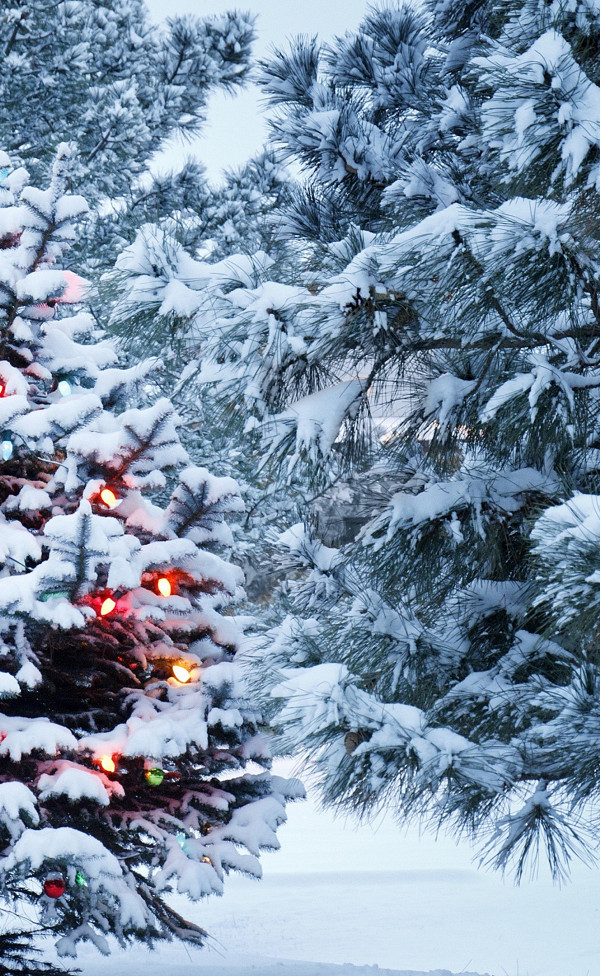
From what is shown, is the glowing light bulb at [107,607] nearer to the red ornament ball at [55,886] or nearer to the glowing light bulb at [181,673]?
the glowing light bulb at [181,673]

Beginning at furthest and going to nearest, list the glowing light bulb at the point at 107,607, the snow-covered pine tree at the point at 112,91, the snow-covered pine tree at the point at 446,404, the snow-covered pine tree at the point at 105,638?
the snow-covered pine tree at the point at 112,91 < the glowing light bulb at the point at 107,607 < the snow-covered pine tree at the point at 105,638 < the snow-covered pine tree at the point at 446,404

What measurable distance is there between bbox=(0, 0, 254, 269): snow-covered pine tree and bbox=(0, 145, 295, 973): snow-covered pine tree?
3.51 m

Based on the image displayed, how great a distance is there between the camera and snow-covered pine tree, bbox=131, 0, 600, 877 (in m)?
2.01

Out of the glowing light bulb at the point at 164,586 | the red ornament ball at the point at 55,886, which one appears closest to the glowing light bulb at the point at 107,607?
the glowing light bulb at the point at 164,586

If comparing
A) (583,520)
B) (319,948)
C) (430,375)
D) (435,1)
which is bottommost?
(319,948)

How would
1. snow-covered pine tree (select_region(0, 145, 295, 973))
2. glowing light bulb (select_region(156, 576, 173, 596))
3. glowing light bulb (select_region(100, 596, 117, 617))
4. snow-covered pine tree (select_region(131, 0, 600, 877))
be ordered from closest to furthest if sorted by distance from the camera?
snow-covered pine tree (select_region(131, 0, 600, 877)) < snow-covered pine tree (select_region(0, 145, 295, 973)) < glowing light bulb (select_region(100, 596, 117, 617)) < glowing light bulb (select_region(156, 576, 173, 596))

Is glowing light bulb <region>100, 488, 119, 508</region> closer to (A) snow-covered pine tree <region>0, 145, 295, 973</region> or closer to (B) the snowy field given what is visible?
(A) snow-covered pine tree <region>0, 145, 295, 973</region>

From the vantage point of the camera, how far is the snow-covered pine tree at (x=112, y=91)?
6.50m

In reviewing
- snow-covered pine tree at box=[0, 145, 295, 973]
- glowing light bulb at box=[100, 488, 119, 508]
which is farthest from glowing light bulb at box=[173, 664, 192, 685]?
glowing light bulb at box=[100, 488, 119, 508]

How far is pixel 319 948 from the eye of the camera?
282 inches

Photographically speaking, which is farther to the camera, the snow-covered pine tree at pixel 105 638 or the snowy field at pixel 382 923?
the snowy field at pixel 382 923

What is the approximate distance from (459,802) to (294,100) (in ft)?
9.61

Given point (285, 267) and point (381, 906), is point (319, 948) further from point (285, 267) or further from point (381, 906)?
point (285, 267)

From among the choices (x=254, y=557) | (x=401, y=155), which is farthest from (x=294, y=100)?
(x=254, y=557)
